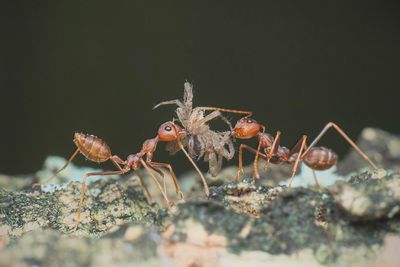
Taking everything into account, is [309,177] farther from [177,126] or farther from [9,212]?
[9,212]

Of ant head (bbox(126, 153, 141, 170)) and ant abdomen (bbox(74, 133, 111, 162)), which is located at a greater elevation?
ant abdomen (bbox(74, 133, 111, 162))

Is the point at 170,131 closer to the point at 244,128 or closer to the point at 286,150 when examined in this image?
the point at 244,128

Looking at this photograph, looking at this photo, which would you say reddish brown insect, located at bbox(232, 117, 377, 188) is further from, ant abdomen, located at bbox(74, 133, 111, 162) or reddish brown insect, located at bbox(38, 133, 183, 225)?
ant abdomen, located at bbox(74, 133, 111, 162)

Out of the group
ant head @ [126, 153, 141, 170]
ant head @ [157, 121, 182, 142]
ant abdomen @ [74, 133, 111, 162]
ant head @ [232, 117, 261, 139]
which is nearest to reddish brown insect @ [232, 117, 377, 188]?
ant head @ [232, 117, 261, 139]

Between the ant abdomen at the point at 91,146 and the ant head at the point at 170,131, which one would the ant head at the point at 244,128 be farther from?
the ant abdomen at the point at 91,146

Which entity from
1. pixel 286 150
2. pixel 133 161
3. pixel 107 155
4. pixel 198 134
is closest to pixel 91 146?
pixel 107 155

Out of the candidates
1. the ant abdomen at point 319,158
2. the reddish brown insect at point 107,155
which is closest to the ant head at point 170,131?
the reddish brown insect at point 107,155

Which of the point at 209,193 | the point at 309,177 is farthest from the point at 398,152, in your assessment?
the point at 209,193
